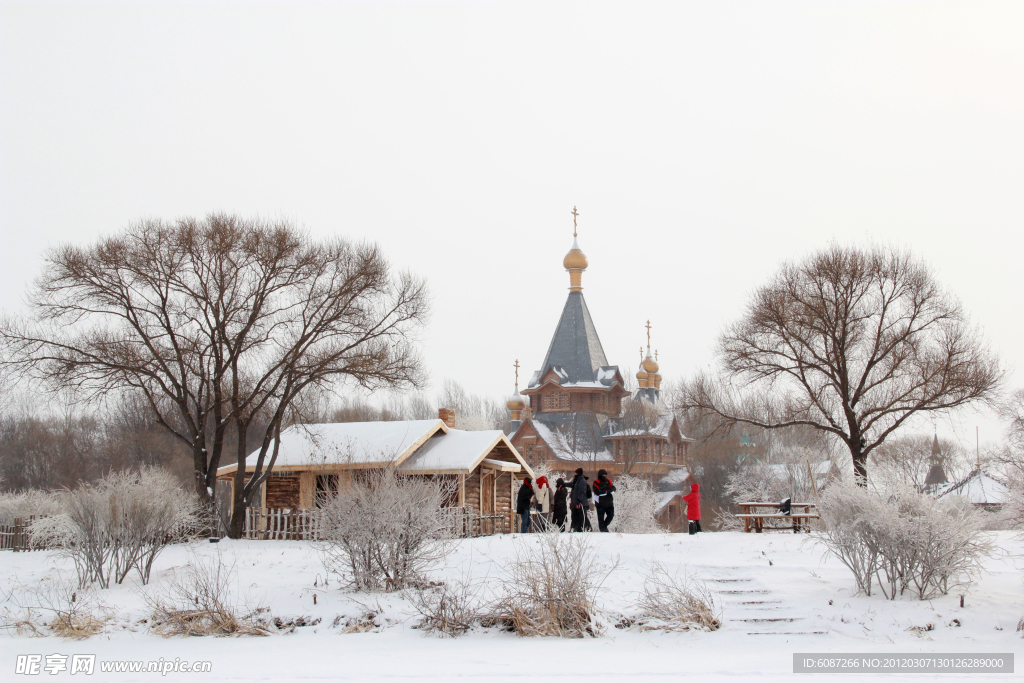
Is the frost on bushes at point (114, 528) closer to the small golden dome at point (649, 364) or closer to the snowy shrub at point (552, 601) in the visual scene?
the snowy shrub at point (552, 601)

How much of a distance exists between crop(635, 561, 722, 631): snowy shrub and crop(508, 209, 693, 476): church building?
1507 inches

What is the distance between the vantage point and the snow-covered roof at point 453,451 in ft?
80.8

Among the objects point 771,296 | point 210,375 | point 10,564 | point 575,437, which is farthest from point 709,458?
point 10,564

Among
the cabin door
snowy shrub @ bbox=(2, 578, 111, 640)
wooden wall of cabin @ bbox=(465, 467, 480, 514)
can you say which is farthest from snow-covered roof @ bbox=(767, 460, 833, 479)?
snowy shrub @ bbox=(2, 578, 111, 640)

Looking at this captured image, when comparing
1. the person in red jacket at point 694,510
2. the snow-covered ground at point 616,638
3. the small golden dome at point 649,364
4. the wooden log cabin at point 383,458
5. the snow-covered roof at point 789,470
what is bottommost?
the snow-covered ground at point 616,638

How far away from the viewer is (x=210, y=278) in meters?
23.5

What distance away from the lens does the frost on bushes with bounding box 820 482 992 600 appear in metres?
12.5

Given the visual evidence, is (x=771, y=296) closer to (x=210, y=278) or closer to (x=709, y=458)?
(x=210, y=278)

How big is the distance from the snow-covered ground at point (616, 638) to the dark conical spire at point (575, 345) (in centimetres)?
3772

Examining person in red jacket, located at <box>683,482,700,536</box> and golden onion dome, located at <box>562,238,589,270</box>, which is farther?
golden onion dome, located at <box>562,238,589,270</box>

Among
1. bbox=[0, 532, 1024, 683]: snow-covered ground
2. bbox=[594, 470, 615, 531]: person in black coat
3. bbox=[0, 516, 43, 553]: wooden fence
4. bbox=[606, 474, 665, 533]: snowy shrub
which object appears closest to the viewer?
bbox=[0, 532, 1024, 683]: snow-covered ground

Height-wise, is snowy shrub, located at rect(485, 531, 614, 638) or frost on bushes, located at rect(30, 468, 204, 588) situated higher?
frost on bushes, located at rect(30, 468, 204, 588)

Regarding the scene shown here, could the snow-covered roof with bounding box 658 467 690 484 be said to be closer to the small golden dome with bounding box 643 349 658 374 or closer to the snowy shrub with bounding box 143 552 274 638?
the small golden dome with bounding box 643 349 658 374

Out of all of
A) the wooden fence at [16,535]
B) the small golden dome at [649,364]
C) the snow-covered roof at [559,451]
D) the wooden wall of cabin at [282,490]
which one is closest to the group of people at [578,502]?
the wooden wall of cabin at [282,490]
